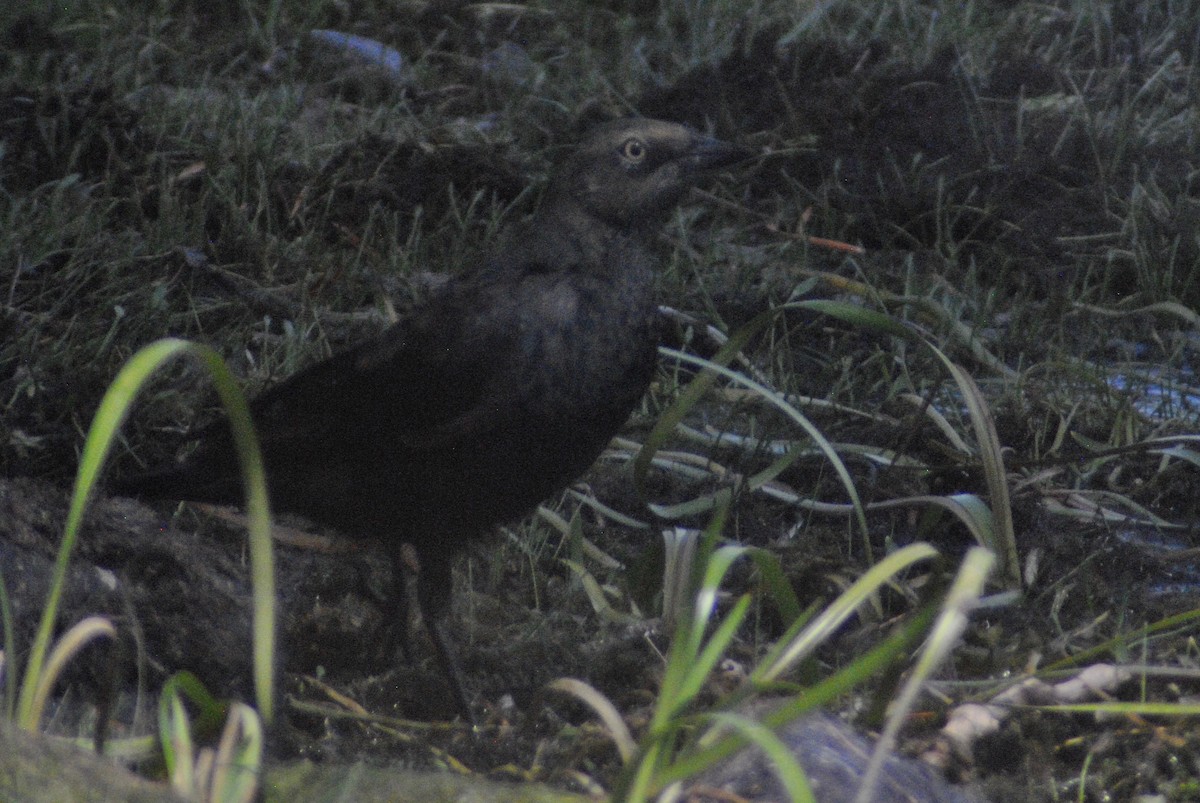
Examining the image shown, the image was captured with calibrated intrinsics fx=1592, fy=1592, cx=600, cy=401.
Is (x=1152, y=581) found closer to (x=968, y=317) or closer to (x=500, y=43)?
(x=968, y=317)

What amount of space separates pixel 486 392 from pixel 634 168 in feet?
2.06

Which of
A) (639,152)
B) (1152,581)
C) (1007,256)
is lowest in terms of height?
(1152,581)

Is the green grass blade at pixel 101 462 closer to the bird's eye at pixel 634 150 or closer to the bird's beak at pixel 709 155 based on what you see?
the bird's eye at pixel 634 150

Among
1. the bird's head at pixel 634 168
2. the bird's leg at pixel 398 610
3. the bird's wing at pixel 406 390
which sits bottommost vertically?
the bird's leg at pixel 398 610

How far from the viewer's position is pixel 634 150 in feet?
10.6

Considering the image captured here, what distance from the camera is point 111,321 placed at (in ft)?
12.6

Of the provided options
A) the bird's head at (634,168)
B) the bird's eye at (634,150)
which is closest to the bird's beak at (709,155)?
the bird's head at (634,168)

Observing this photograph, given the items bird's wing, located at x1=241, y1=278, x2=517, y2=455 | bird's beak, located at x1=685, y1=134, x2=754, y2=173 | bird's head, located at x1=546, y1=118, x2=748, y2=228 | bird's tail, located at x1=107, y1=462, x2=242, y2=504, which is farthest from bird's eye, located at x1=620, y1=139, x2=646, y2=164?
bird's tail, located at x1=107, y1=462, x2=242, y2=504

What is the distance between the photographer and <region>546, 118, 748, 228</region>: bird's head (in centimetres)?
315

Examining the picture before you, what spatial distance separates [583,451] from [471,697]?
482 mm

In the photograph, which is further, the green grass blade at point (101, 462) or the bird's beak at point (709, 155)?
the bird's beak at point (709, 155)

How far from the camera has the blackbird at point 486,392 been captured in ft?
9.34

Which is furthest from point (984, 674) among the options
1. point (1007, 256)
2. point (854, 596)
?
point (1007, 256)

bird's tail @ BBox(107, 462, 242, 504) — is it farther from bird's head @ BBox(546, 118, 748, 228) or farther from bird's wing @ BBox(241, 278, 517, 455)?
bird's head @ BBox(546, 118, 748, 228)
